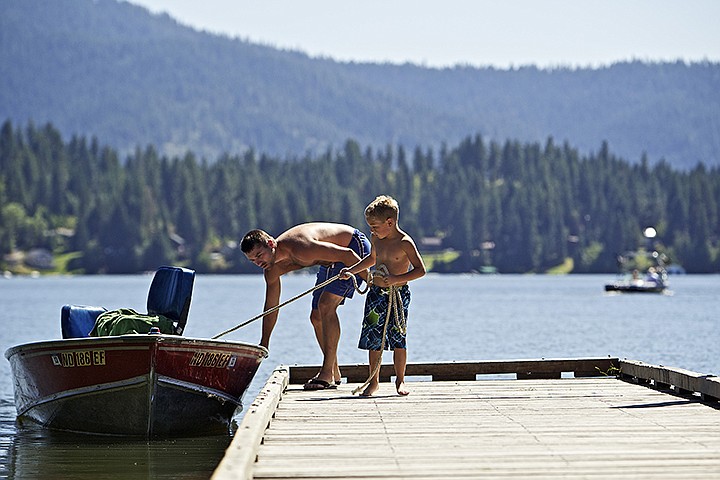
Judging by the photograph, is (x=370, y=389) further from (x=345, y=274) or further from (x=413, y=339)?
(x=413, y=339)

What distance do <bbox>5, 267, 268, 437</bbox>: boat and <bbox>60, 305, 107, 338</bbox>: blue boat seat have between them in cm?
85

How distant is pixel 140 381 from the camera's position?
14648mm

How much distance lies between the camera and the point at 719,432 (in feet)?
35.2

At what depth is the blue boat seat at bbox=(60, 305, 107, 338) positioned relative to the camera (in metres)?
17.1

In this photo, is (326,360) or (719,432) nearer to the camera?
(719,432)

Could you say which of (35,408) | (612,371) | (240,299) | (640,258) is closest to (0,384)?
(35,408)

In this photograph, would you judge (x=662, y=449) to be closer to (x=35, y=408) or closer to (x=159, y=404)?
(x=159, y=404)

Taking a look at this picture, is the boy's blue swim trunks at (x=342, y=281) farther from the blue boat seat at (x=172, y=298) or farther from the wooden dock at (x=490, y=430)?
the blue boat seat at (x=172, y=298)

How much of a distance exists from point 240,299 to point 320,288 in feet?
255

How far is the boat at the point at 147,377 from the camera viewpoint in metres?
14.6

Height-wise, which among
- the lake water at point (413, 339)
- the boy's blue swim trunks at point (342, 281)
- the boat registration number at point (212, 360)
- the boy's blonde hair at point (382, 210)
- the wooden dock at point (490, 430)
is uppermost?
the boy's blonde hair at point (382, 210)

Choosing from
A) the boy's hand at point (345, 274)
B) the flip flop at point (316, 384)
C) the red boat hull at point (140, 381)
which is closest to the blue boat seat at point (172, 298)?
the red boat hull at point (140, 381)

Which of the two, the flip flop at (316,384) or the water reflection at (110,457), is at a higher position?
the flip flop at (316,384)

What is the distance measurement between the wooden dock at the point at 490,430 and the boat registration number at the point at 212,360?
0.66 m
